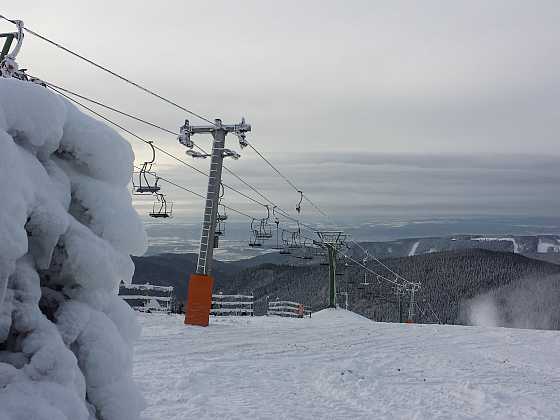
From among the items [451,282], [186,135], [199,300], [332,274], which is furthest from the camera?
[451,282]

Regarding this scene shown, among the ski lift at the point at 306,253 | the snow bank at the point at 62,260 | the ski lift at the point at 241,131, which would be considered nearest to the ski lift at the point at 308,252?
the ski lift at the point at 306,253

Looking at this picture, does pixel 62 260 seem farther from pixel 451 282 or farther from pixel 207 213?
pixel 451 282

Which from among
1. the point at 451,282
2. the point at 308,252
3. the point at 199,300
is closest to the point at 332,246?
the point at 308,252

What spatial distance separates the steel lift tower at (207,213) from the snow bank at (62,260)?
13.2m

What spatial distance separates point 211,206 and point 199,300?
131 inches

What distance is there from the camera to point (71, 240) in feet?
10.5

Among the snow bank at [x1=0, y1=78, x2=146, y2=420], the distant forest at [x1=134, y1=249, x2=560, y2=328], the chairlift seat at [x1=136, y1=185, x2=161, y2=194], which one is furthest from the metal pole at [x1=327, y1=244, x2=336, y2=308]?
the distant forest at [x1=134, y1=249, x2=560, y2=328]

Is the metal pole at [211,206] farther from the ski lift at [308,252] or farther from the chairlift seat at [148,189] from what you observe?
the ski lift at [308,252]

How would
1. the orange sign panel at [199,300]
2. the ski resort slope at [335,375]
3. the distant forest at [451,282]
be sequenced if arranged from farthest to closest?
the distant forest at [451,282] < the orange sign panel at [199,300] < the ski resort slope at [335,375]

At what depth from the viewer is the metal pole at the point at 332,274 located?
35.7 meters

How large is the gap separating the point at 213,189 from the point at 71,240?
15.0m

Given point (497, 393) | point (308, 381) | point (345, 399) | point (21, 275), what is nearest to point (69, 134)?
point (21, 275)

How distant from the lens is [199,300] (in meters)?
16.8

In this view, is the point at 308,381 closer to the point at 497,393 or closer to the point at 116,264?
the point at 497,393
